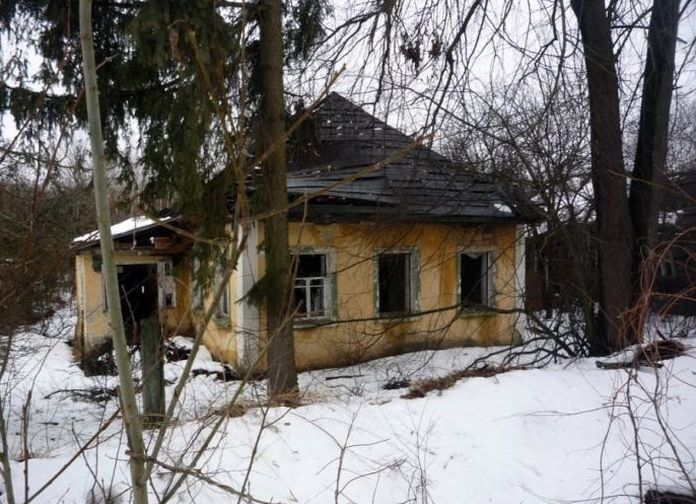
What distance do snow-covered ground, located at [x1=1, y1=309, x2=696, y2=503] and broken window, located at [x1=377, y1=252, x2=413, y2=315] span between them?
4949 millimetres

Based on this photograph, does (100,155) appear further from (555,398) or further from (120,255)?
(120,255)

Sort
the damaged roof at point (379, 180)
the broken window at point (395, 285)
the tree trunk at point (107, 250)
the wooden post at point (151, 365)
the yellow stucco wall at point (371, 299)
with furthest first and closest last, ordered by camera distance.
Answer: the broken window at point (395, 285)
the yellow stucco wall at point (371, 299)
the damaged roof at point (379, 180)
the wooden post at point (151, 365)
the tree trunk at point (107, 250)

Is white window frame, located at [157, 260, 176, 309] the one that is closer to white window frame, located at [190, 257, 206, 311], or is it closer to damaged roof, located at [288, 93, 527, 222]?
damaged roof, located at [288, 93, 527, 222]

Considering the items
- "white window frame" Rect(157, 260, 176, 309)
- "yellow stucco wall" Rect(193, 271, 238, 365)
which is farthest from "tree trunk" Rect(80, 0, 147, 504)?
"white window frame" Rect(157, 260, 176, 309)

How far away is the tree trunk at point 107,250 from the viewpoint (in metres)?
0.91

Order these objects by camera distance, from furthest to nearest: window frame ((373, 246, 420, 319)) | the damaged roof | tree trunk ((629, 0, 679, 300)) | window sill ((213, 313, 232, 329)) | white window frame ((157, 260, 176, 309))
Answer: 1. white window frame ((157, 260, 176, 309))
2. window frame ((373, 246, 420, 319))
3. window sill ((213, 313, 232, 329))
4. the damaged roof
5. tree trunk ((629, 0, 679, 300))

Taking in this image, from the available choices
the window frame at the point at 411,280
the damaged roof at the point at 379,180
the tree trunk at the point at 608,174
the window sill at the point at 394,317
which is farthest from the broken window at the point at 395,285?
the tree trunk at the point at 608,174

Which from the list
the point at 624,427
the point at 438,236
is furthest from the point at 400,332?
the point at 624,427

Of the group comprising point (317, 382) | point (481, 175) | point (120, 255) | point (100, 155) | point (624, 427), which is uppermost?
point (481, 175)

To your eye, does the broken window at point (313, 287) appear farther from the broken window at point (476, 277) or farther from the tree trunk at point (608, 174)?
the tree trunk at point (608, 174)

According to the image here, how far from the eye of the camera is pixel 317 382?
8352mm

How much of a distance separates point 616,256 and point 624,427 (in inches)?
121

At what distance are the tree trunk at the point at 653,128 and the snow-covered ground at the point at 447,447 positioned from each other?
1919 mm

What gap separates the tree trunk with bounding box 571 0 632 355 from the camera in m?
6.63
